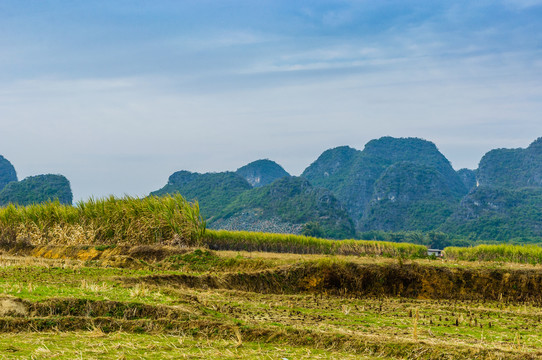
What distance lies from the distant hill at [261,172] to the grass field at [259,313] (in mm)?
119749

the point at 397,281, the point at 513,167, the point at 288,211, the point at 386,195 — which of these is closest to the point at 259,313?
the point at 397,281

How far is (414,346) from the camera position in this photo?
25.3 feet

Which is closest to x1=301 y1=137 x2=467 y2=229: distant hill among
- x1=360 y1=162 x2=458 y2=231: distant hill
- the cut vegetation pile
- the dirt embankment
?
x1=360 y1=162 x2=458 y2=231: distant hill

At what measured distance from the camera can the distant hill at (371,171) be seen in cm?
9856

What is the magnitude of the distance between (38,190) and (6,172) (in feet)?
107

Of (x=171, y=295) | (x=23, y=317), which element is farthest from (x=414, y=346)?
(x=23, y=317)

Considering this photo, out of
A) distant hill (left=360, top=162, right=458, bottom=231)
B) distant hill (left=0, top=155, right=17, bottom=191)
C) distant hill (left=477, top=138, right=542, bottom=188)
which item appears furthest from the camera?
distant hill (left=0, top=155, right=17, bottom=191)

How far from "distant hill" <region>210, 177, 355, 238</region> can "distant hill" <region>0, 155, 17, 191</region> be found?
52.8m

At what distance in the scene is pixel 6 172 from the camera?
11662 cm

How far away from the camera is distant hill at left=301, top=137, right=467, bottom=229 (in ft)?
323

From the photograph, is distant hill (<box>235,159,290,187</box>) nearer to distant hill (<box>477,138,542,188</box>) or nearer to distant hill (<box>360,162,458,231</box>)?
distant hill (<box>360,162,458,231</box>)

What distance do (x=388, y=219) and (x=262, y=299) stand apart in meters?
84.8

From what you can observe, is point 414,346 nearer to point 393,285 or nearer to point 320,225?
point 393,285

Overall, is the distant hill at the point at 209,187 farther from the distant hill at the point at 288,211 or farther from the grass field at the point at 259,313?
the grass field at the point at 259,313
